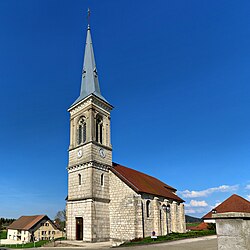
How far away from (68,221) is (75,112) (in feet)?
40.2

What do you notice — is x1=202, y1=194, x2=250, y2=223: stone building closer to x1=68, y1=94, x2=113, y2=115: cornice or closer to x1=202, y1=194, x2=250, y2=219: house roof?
x1=202, y1=194, x2=250, y2=219: house roof

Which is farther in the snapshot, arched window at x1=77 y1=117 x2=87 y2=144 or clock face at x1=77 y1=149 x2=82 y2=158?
arched window at x1=77 y1=117 x2=87 y2=144

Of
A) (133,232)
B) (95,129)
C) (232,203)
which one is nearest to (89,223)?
(133,232)

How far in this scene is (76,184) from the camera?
26.4 m

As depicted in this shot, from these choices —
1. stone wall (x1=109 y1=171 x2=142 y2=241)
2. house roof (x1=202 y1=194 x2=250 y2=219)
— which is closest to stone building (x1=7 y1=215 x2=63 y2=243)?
stone wall (x1=109 y1=171 x2=142 y2=241)

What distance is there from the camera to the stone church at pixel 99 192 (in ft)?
79.2

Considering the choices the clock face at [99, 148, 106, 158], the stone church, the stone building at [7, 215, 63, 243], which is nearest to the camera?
the stone church

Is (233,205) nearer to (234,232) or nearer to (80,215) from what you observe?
(80,215)

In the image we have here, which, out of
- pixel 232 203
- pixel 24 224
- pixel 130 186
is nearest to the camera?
pixel 130 186

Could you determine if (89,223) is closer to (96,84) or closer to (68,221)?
(68,221)

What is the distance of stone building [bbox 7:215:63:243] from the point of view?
50469 millimetres

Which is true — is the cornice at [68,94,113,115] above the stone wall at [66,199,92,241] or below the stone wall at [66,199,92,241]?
above

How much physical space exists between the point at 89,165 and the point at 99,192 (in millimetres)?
2975

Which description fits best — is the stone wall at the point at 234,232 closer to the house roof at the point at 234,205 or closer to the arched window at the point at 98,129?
the arched window at the point at 98,129
